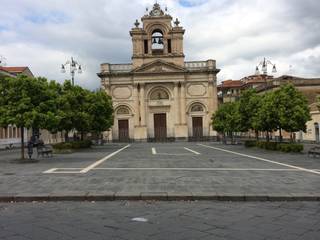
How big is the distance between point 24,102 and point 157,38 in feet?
195

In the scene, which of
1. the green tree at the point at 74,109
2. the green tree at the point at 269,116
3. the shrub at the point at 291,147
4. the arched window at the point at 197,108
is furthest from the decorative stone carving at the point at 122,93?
the shrub at the point at 291,147

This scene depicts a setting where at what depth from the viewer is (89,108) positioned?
4128cm

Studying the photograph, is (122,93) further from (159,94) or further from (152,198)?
(152,198)

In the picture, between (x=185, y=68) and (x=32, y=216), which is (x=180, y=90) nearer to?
(x=185, y=68)

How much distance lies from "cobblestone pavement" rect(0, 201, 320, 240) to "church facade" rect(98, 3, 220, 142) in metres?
65.2

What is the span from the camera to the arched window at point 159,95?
77.6 m

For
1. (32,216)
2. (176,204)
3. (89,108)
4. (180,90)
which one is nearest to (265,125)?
(89,108)

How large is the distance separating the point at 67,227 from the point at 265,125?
27730 millimetres

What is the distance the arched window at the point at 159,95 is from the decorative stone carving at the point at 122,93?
13.4 ft

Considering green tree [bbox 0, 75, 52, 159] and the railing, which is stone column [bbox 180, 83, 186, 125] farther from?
green tree [bbox 0, 75, 52, 159]

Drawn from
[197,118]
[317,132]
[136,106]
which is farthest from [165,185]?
[197,118]

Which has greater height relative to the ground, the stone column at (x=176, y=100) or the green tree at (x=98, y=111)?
the stone column at (x=176, y=100)

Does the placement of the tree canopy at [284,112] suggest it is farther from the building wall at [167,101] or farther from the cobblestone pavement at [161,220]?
the building wall at [167,101]

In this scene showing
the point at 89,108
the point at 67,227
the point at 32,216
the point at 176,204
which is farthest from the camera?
the point at 89,108
